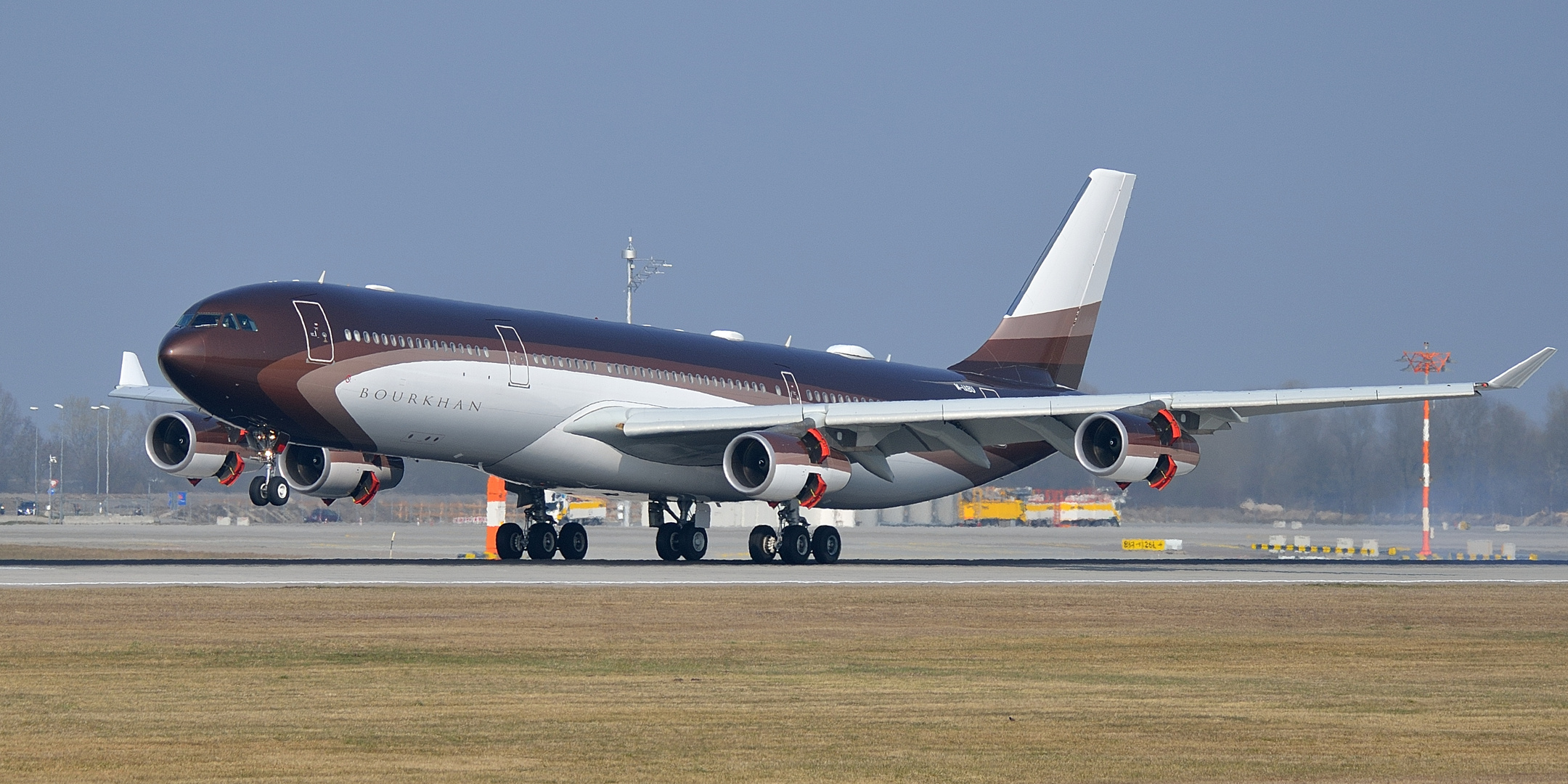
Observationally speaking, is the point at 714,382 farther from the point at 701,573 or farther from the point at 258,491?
the point at 258,491

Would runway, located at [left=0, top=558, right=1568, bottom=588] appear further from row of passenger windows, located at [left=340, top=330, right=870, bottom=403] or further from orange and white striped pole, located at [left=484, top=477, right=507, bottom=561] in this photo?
orange and white striped pole, located at [left=484, top=477, right=507, bottom=561]

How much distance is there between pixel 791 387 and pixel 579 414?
26.1 ft

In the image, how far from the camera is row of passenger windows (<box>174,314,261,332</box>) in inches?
1449

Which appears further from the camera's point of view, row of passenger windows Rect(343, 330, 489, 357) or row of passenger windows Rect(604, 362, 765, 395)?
row of passenger windows Rect(604, 362, 765, 395)

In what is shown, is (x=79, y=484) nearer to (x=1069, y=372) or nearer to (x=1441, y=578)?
(x=1069, y=372)

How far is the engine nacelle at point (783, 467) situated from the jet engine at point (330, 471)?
8.76 meters

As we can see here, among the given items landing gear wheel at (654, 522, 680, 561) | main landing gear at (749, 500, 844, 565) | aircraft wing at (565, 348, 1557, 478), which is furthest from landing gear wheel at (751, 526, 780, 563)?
landing gear wheel at (654, 522, 680, 561)

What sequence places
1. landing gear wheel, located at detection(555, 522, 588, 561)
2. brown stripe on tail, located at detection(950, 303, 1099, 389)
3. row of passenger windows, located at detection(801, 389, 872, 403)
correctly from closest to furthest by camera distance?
landing gear wheel, located at detection(555, 522, 588, 561), row of passenger windows, located at detection(801, 389, 872, 403), brown stripe on tail, located at detection(950, 303, 1099, 389)

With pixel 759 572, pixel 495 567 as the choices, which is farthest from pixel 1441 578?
pixel 495 567

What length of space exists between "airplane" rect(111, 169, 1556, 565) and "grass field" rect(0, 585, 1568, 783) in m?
9.23

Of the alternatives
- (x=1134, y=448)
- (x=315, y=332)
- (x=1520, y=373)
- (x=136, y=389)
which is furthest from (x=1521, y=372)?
(x=136, y=389)

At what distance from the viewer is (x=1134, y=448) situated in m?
40.2

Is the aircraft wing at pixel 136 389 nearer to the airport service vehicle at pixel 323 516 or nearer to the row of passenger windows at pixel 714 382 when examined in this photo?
the row of passenger windows at pixel 714 382

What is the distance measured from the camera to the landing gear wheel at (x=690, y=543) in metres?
47.9
